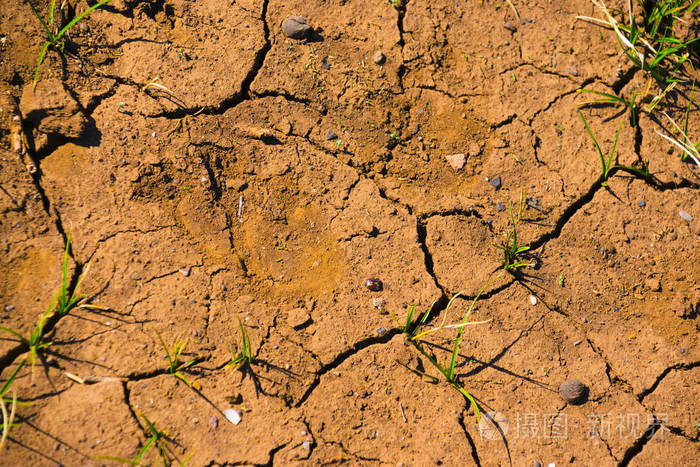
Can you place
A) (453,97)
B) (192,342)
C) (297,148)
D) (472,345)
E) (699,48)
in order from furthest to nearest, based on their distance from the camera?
(699,48)
(453,97)
(297,148)
(472,345)
(192,342)

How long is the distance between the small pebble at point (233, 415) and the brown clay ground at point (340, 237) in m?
0.02

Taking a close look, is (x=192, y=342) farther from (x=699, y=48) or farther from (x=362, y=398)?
(x=699, y=48)

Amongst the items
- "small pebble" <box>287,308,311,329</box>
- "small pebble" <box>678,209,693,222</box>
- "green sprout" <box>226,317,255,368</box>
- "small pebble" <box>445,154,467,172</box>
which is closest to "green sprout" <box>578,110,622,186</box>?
"small pebble" <box>678,209,693,222</box>

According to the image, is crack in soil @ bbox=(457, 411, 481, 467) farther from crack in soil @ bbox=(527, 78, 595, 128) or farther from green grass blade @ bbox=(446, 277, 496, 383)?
crack in soil @ bbox=(527, 78, 595, 128)

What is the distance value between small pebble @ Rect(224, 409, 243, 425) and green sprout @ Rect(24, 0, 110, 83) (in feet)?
5.89

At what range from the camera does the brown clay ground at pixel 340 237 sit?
212 centimetres

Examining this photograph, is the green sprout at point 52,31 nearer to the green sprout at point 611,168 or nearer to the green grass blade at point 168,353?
the green grass blade at point 168,353

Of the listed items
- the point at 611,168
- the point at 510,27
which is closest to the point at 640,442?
the point at 611,168

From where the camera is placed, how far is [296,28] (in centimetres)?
259

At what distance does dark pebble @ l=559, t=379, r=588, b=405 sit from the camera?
2.27 m

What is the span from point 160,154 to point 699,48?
3105mm

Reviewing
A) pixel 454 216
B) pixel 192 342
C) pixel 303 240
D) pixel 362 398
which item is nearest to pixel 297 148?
pixel 303 240

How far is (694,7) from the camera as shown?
2787 mm

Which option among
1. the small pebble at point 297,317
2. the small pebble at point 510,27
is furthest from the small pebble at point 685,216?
the small pebble at point 297,317
